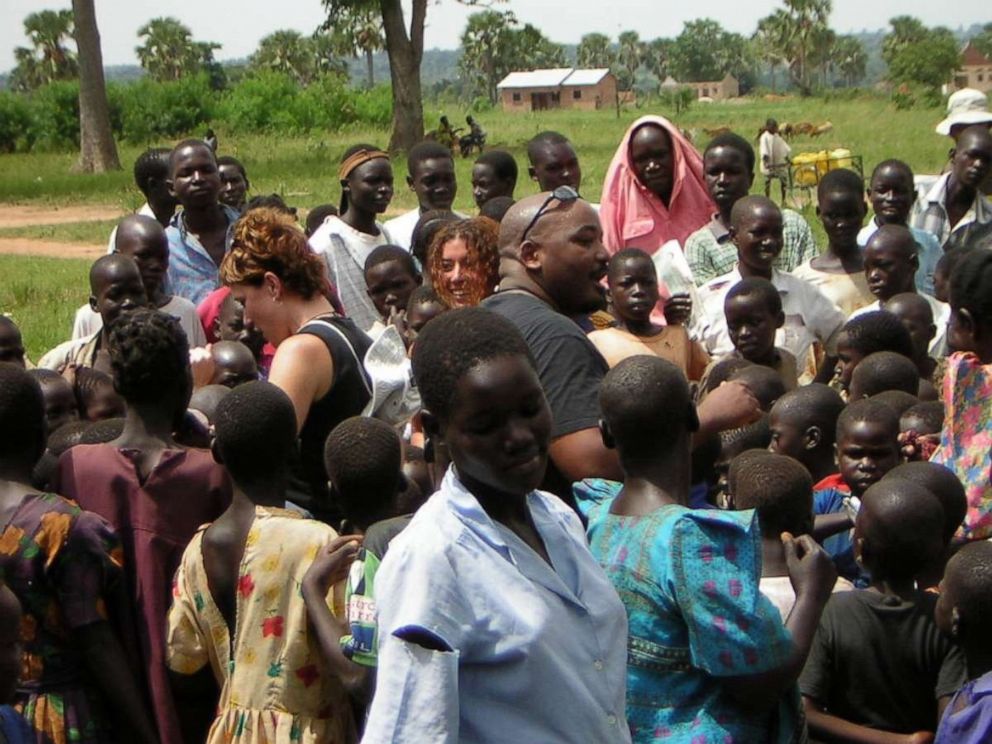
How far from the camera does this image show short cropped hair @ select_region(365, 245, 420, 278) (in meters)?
5.74

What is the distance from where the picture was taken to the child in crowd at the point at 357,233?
6.30m

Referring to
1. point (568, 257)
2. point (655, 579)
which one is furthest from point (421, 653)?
point (568, 257)

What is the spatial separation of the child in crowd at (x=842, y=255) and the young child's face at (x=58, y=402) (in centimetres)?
323

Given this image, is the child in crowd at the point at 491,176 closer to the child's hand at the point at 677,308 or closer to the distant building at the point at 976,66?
the child's hand at the point at 677,308

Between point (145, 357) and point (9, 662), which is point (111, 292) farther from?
point (9, 662)

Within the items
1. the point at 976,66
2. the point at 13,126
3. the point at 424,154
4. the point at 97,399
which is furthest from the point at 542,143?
the point at 976,66

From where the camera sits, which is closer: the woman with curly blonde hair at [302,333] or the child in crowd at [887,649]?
the child in crowd at [887,649]

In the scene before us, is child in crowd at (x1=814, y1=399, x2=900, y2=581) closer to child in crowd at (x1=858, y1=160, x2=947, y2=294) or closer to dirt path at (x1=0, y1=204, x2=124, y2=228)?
child in crowd at (x1=858, y1=160, x2=947, y2=294)

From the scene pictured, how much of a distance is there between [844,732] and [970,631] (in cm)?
40

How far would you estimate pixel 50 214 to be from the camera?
23.0 m

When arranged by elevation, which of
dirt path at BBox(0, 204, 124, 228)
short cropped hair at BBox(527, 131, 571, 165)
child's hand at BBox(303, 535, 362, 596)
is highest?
short cropped hair at BBox(527, 131, 571, 165)

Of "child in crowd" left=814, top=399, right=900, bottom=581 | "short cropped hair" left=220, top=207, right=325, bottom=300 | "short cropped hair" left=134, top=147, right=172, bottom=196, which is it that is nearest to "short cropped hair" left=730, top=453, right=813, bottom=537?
"child in crowd" left=814, top=399, right=900, bottom=581

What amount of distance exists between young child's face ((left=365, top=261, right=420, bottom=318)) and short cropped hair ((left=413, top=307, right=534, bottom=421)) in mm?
3254

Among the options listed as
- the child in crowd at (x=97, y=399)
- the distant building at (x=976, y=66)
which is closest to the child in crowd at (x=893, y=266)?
the child in crowd at (x=97, y=399)
